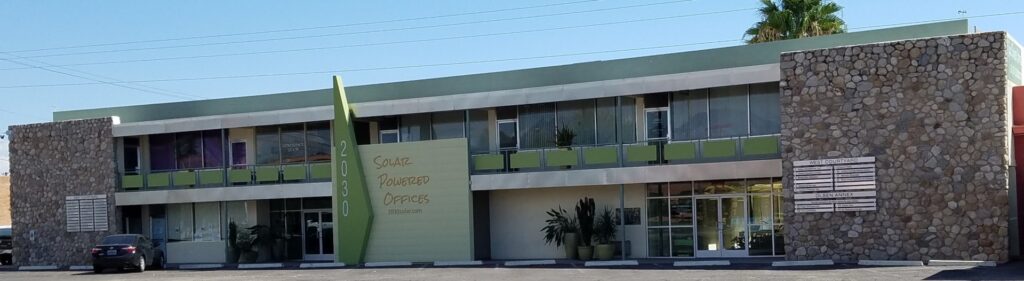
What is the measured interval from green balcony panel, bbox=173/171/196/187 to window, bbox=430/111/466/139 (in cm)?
885

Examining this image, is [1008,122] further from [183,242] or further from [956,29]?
[183,242]

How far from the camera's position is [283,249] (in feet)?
133

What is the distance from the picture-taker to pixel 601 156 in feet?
109

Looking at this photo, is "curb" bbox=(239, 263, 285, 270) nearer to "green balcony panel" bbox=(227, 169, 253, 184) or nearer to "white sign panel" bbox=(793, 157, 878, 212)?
"green balcony panel" bbox=(227, 169, 253, 184)

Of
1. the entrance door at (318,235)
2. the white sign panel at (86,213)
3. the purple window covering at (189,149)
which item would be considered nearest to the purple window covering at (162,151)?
the purple window covering at (189,149)

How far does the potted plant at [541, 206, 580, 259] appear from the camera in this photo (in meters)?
34.0

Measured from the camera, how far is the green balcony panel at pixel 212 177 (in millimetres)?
40000

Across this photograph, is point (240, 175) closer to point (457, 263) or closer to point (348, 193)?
point (348, 193)

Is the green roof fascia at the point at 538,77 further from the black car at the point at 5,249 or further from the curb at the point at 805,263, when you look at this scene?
the black car at the point at 5,249

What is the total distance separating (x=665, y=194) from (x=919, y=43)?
862 centimetres

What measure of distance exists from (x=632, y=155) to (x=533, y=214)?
430 cm

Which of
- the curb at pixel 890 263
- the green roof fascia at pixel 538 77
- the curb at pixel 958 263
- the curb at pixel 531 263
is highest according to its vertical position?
the green roof fascia at pixel 538 77

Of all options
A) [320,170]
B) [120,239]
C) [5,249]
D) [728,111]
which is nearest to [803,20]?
[728,111]

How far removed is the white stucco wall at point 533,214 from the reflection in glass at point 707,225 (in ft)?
5.23
